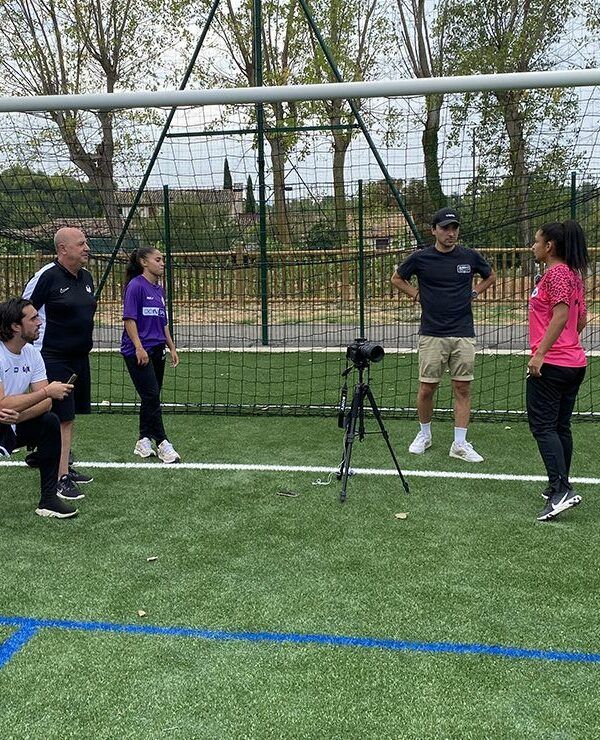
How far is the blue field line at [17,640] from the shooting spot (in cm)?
304

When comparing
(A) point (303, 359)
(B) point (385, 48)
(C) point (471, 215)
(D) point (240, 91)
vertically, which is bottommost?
(A) point (303, 359)

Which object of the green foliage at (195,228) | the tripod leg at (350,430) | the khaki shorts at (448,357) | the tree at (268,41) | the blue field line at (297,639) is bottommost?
the blue field line at (297,639)

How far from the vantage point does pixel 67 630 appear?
3.26m

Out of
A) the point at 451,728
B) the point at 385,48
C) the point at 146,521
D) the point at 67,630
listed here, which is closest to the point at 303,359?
the point at 146,521

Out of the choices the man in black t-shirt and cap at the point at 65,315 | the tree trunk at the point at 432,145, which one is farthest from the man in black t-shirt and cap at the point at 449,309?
the man in black t-shirt and cap at the point at 65,315

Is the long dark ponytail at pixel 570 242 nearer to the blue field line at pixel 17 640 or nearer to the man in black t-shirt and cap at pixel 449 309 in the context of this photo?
the man in black t-shirt and cap at pixel 449 309

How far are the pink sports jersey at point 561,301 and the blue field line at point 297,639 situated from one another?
199cm

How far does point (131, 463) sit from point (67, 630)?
8.99ft

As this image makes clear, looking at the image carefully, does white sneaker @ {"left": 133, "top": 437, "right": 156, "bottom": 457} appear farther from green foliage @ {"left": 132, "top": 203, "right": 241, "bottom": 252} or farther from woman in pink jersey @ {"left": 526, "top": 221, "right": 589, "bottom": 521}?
green foliage @ {"left": 132, "top": 203, "right": 241, "bottom": 252}

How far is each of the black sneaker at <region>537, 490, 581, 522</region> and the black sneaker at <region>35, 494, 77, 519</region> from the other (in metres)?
3.10

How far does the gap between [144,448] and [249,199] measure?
4969 mm

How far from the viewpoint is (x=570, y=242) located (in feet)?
14.3

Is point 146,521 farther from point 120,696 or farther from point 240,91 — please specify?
point 240,91

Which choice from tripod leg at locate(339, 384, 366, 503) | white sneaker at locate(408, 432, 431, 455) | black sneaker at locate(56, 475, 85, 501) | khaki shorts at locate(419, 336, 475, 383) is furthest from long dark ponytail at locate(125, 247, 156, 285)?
white sneaker at locate(408, 432, 431, 455)
